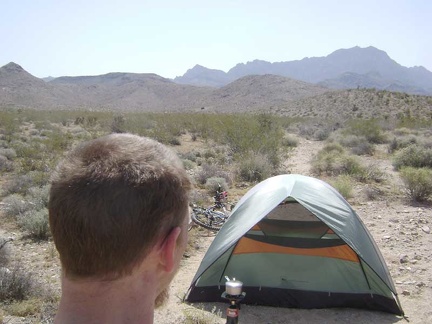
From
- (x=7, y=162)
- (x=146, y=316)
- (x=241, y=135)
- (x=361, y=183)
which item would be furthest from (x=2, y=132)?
(x=146, y=316)

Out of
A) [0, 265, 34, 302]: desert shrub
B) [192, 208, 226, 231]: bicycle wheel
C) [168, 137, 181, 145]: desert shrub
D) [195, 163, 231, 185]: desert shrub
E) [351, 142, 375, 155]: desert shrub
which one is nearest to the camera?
[0, 265, 34, 302]: desert shrub

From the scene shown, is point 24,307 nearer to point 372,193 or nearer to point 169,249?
point 169,249

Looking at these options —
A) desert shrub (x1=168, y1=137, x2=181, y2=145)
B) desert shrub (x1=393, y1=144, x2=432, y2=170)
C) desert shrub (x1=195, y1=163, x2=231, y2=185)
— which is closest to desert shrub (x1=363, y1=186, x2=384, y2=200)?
desert shrub (x1=393, y1=144, x2=432, y2=170)

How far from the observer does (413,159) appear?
45.7ft

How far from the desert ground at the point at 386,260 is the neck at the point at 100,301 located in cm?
278

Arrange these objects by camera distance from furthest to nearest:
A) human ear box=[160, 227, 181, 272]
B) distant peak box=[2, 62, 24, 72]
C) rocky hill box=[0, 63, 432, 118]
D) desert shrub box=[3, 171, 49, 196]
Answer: distant peak box=[2, 62, 24, 72], rocky hill box=[0, 63, 432, 118], desert shrub box=[3, 171, 49, 196], human ear box=[160, 227, 181, 272]

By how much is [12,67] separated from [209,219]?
107403 mm

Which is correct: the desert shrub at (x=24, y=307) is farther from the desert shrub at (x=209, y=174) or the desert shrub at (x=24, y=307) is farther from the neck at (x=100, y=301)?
the desert shrub at (x=209, y=174)

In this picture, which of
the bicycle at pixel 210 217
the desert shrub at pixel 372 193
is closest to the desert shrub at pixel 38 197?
the bicycle at pixel 210 217

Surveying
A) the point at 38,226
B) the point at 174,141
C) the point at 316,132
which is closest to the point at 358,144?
the point at 316,132

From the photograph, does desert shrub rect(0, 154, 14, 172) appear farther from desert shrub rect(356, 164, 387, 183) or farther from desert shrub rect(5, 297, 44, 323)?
desert shrub rect(356, 164, 387, 183)

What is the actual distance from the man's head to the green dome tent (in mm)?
3682

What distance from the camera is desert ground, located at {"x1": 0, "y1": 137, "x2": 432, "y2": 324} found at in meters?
4.92

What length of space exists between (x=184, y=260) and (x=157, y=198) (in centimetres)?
566
